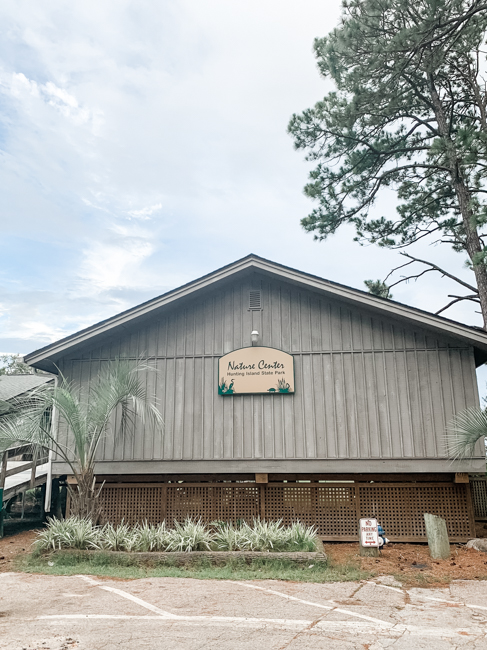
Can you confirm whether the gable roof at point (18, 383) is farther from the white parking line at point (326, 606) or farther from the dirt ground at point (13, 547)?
the white parking line at point (326, 606)

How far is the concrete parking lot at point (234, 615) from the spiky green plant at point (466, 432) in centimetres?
236

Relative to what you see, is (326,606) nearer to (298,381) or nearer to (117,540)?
(117,540)

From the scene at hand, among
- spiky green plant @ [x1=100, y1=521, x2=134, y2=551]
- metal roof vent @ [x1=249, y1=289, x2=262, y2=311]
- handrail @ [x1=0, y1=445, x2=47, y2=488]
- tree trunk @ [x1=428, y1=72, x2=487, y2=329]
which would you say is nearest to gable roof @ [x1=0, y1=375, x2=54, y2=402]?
handrail @ [x1=0, y1=445, x2=47, y2=488]

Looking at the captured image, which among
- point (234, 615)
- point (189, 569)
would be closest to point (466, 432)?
point (189, 569)

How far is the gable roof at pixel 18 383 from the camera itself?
18672 millimetres

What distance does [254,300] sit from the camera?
10875mm

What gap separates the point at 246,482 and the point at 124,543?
305 centimetres

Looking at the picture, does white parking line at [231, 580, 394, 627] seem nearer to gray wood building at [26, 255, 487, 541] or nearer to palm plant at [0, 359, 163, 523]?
gray wood building at [26, 255, 487, 541]

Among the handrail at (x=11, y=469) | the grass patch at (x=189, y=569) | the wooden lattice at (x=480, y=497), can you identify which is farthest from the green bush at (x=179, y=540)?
the wooden lattice at (x=480, y=497)

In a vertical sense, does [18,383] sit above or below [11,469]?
above

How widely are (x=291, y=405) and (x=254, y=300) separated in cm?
243

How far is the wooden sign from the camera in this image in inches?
404

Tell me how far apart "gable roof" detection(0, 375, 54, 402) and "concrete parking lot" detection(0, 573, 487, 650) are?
1291 centimetres

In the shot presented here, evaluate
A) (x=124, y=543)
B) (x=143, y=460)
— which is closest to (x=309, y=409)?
(x=143, y=460)
